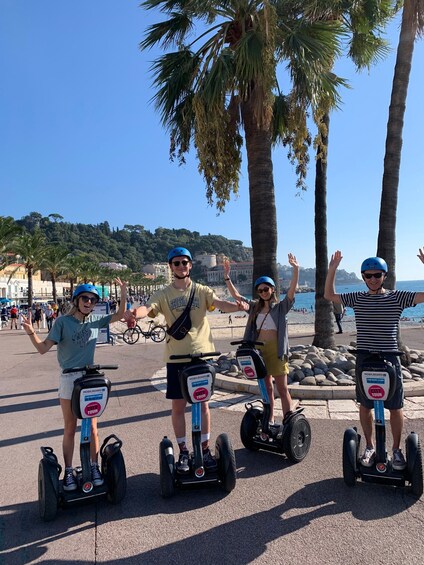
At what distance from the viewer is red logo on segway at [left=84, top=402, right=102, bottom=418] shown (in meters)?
3.10

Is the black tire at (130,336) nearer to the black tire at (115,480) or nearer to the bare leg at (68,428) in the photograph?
the bare leg at (68,428)

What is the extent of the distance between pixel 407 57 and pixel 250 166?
12.3ft

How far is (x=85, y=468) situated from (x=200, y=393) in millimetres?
1011

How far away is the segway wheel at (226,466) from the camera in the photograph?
3.30m

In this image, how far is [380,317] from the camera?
3.52 m

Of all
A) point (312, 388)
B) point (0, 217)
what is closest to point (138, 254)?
point (0, 217)

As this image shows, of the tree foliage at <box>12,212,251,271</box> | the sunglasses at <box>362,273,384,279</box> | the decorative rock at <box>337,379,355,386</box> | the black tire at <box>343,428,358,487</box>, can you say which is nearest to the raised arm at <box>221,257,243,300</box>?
the sunglasses at <box>362,273,384,279</box>

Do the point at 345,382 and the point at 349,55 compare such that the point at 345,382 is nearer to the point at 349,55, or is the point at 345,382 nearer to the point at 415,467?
the point at 415,467

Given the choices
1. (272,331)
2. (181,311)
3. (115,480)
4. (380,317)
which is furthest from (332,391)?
(115,480)

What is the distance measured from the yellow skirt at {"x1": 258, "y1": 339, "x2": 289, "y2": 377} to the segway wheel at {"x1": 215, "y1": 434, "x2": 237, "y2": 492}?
3.43 feet

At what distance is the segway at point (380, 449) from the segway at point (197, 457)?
93 centimetres

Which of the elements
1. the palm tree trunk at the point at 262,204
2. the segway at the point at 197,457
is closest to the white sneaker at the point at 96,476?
the segway at the point at 197,457

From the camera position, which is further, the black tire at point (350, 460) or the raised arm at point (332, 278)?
the raised arm at point (332, 278)

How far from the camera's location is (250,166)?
25.7 feet
